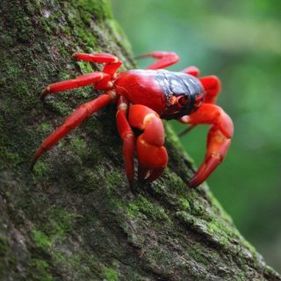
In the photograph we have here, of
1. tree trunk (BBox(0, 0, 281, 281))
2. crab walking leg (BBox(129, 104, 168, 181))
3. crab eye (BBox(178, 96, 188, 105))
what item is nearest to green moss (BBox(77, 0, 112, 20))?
tree trunk (BBox(0, 0, 281, 281))

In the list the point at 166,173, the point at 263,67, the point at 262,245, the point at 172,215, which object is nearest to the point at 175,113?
the point at 166,173

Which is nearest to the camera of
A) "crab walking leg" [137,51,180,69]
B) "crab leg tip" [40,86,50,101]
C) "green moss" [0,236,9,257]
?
"green moss" [0,236,9,257]

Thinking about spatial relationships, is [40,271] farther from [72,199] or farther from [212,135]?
[212,135]

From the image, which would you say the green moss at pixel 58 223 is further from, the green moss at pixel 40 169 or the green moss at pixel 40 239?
the green moss at pixel 40 169

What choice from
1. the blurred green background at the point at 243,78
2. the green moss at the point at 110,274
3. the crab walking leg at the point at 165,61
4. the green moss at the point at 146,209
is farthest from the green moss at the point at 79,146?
the blurred green background at the point at 243,78

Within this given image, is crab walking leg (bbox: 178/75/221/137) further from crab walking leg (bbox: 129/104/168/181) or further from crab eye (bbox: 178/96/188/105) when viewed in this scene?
crab walking leg (bbox: 129/104/168/181)

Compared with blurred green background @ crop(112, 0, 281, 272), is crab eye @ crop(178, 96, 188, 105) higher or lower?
higher
